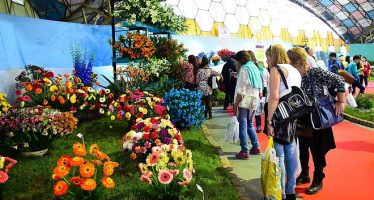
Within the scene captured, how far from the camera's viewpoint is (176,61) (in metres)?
9.81

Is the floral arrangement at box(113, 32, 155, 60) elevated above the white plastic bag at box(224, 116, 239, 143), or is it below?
above

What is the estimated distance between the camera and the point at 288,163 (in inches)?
160

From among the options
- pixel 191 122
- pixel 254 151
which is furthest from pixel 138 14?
pixel 254 151

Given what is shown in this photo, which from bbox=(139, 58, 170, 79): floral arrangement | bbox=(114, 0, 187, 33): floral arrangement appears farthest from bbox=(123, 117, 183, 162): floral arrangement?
bbox=(114, 0, 187, 33): floral arrangement

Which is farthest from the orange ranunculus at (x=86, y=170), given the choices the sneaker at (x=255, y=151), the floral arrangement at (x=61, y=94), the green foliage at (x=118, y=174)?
the floral arrangement at (x=61, y=94)

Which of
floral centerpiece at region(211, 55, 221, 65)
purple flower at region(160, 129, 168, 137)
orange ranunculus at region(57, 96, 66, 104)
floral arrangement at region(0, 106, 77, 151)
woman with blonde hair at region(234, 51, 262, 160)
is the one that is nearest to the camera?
purple flower at region(160, 129, 168, 137)

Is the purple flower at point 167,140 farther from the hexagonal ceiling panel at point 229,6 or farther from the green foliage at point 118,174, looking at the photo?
the hexagonal ceiling panel at point 229,6

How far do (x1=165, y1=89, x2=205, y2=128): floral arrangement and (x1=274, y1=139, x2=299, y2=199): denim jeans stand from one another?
3539mm

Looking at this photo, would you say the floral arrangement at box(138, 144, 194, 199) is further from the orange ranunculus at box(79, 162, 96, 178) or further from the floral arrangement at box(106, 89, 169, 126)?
the floral arrangement at box(106, 89, 169, 126)

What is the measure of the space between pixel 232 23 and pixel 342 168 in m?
26.4

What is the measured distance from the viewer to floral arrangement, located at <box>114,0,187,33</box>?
8531 millimetres

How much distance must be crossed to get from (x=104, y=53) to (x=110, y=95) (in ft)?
9.81

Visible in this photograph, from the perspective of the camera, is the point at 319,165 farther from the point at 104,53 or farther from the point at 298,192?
the point at 104,53

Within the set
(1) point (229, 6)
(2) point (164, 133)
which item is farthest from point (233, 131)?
(1) point (229, 6)
